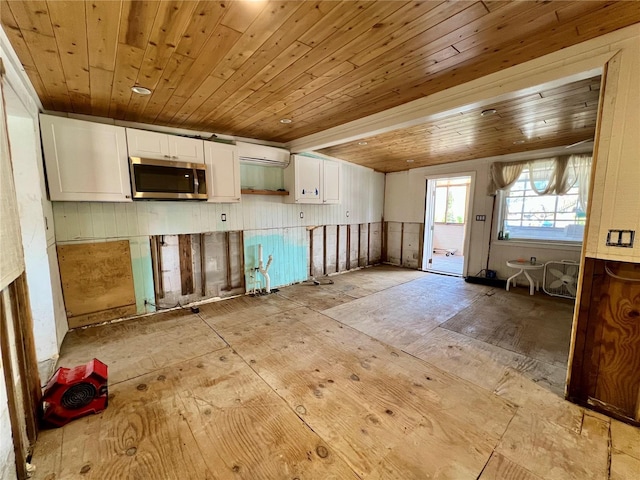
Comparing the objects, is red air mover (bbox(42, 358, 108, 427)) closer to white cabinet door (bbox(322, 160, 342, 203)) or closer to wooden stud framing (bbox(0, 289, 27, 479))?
wooden stud framing (bbox(0, 289, 27, 479))

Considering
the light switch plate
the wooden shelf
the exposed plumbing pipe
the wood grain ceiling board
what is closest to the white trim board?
the wood grain ceiling board

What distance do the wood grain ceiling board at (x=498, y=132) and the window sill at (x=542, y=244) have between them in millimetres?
1681

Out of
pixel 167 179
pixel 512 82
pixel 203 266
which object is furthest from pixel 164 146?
pixel 512 82

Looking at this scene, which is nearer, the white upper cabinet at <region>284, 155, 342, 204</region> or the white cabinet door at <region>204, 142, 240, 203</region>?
the white cabinet door at <region>204, 142, 240, 203</region>

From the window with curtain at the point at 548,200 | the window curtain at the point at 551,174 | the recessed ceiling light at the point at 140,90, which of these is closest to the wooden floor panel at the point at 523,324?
the window with curtain at the point at 548,200

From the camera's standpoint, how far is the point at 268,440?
1.66 metres

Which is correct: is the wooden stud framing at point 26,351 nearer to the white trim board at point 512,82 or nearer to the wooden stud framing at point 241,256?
the wooden stud framing at point 241,256

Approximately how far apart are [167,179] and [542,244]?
244 inches

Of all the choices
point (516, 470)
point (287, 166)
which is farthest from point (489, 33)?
point (287, 166)

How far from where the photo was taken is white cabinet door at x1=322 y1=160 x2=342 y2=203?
498cm

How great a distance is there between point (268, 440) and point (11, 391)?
138cm

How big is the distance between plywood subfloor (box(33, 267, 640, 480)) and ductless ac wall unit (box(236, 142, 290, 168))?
251 centimetres

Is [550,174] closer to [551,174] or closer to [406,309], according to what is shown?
[551,174]

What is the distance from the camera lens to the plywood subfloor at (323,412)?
4.94 ft
